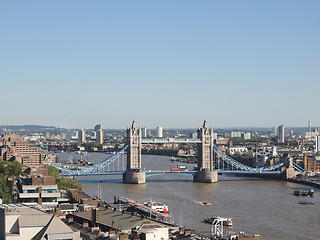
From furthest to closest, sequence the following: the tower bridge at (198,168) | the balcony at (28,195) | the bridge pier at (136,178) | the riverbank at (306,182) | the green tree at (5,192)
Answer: the tower bridge at (198,168) → the bridge pier at (136,178) → the riverbank at (306,182) → the green tree at (5,192) → the balcony at (28,195)

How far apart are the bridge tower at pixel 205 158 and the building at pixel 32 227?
155ft

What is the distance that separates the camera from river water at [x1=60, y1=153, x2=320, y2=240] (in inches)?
1523

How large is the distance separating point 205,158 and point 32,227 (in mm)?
53685

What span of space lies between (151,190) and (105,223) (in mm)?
31094

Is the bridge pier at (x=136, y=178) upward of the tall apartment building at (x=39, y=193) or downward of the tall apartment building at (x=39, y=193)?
downward

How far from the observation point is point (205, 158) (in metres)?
75.8

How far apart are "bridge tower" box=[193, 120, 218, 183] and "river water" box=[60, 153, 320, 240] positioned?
1112mm

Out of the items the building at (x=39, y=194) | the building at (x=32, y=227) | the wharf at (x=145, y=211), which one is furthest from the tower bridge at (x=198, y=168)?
the building at (x=32, y=227)

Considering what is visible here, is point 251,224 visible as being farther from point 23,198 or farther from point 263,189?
point 263,189

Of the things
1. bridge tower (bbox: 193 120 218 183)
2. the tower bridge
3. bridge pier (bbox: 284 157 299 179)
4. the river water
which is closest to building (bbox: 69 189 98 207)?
the river water

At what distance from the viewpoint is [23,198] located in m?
35.0

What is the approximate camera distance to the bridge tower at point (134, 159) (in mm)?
67938

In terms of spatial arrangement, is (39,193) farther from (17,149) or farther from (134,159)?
(17,149)

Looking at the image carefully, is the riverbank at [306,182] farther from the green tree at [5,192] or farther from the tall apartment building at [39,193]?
the tall apartment building at [39,193]
